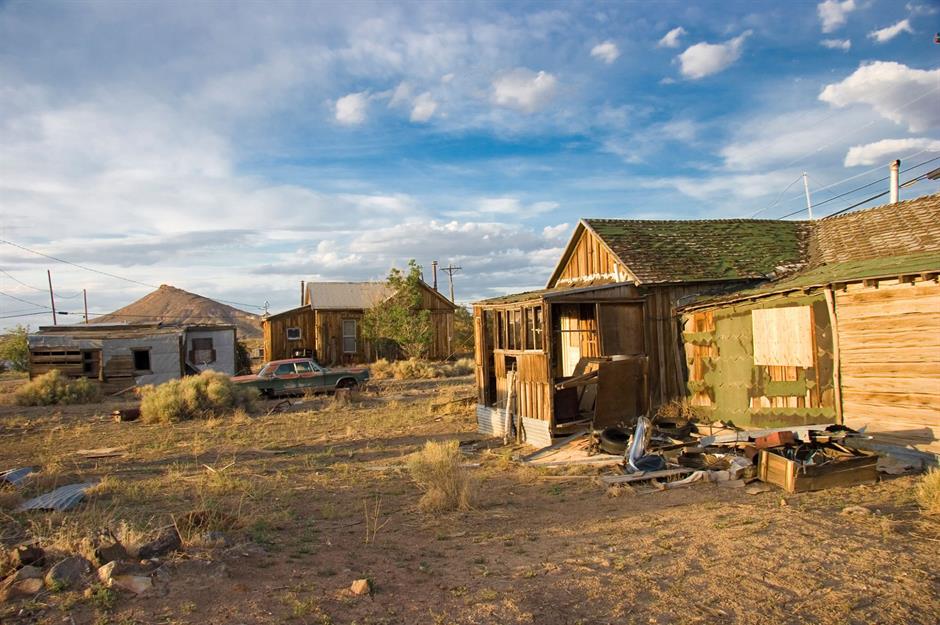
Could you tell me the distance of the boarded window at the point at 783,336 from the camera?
1000cm

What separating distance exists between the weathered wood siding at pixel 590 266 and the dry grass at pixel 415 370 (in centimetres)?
1215

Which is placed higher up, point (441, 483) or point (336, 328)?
point (336, 328)

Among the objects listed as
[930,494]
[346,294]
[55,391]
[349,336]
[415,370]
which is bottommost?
[930,494]

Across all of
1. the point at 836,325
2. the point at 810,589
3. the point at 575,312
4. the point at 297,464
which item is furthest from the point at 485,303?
the point at 810,589

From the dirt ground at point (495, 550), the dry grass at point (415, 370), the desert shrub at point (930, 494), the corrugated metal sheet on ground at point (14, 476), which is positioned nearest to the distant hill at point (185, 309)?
the dry grass at point (415, 370)

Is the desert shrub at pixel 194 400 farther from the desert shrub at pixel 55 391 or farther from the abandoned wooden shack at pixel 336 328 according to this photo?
the abandoned wooden shack at pixel 336 328

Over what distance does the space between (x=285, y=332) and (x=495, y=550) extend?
28358 mm

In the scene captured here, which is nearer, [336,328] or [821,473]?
[821,473]

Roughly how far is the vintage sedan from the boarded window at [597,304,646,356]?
10.9m

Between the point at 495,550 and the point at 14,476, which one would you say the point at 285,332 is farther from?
the point at 495,550

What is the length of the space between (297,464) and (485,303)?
18.0ft

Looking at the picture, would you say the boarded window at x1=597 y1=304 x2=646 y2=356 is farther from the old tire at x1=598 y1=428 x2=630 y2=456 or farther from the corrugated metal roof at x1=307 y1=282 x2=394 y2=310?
the corrugated metal roof at x1=307 y1=282 x2=394 y2=310

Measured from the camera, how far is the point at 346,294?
35.1m

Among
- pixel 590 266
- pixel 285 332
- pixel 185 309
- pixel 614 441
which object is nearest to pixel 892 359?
pixel 614 441
